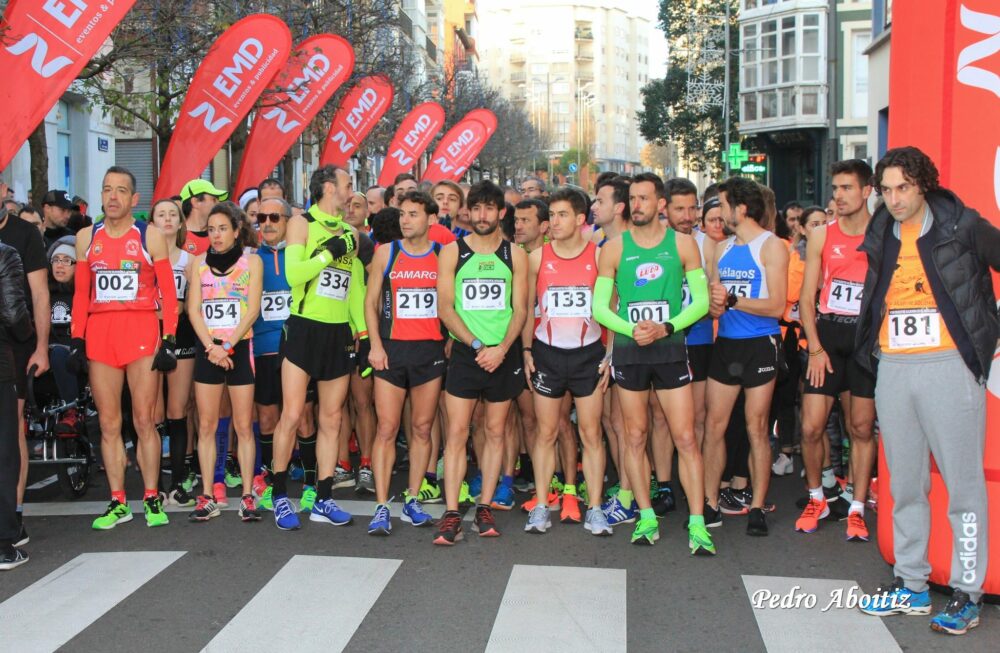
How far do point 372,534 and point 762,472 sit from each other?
2534mm

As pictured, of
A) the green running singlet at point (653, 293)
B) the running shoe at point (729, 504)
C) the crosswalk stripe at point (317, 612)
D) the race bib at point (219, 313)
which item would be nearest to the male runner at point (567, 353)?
the green running singlet at point (653, 293)

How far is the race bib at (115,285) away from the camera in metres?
7.31

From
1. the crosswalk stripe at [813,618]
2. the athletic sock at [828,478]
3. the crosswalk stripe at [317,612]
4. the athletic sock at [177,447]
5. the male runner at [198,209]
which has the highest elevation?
the male runner at [198,209]

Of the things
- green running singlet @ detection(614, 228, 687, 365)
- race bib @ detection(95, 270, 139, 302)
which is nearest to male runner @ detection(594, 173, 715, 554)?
green running singlet @ detection(614, 228, 687, 365)

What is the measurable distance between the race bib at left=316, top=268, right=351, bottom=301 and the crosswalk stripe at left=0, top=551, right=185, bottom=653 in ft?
6.27

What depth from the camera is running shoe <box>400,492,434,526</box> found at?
7.39m

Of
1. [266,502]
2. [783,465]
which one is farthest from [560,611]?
[783,465]

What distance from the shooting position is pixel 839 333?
727 cm

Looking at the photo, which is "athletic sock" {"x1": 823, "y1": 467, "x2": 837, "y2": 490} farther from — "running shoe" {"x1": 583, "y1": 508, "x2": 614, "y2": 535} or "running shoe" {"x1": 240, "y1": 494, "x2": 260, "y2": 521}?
"running shoe" {"x1": 240, "y1": 494, "x2": 260, "y2": 521}

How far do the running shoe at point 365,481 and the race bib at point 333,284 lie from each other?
1649mm

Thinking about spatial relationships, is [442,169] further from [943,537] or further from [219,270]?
[943,537]

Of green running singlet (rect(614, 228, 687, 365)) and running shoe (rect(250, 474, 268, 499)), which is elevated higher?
green running singlet (rect(614, 228, 687, 365))

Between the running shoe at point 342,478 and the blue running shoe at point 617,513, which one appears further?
the running shoe at point 342,478

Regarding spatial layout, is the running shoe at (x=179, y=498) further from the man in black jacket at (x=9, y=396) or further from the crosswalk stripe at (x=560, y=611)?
the crosswalk stripe at (x=560, y=611)
